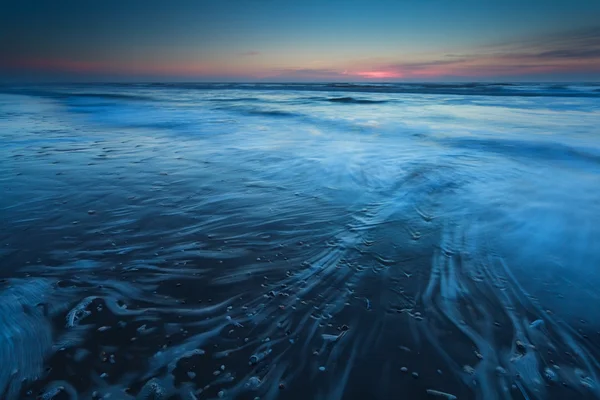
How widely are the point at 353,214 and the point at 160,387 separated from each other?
3178 millimetres

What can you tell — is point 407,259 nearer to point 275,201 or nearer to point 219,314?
point 219,314

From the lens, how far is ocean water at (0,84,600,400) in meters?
2.08

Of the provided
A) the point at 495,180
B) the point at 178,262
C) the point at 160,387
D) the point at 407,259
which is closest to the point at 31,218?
the point at 178,262

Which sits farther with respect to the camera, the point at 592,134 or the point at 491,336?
the point at 592,134

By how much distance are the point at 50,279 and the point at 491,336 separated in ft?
12.5

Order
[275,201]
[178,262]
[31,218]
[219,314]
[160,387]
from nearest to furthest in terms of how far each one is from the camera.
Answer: [160,387] < [219,314] < [178,262] < [31,218] < [275,201]

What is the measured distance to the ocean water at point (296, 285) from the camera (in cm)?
208

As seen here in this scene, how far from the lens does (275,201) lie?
5.04m

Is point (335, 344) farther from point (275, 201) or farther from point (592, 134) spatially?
point (592, 134)

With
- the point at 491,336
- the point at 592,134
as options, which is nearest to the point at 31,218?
the point at 491,336

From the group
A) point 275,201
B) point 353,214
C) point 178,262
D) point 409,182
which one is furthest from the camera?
point 409,182

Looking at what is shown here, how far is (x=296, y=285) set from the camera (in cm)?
293

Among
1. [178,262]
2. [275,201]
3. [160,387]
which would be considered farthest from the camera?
[275,201]

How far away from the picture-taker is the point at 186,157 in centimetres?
790
